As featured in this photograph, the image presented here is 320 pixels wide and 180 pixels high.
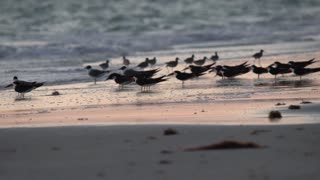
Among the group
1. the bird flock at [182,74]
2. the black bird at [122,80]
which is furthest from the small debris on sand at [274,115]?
the black bird at [122,80]

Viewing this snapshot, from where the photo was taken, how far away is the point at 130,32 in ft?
141

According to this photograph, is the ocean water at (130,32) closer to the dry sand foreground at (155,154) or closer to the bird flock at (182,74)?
the bird flock at (182,74)

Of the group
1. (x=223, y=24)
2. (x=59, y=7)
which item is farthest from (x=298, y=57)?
(x=59, y=7)

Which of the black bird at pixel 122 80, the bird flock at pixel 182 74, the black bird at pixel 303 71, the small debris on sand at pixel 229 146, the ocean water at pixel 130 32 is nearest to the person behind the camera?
the small debris on sand at pixel 229 146

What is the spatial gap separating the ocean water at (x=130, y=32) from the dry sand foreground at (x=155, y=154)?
31.5 ft

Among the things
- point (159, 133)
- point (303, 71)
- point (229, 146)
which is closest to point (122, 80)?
point (303, 71)

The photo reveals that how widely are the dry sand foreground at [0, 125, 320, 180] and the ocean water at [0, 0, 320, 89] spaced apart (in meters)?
9.59

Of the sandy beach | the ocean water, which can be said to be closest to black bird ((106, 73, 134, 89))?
the sandy beach

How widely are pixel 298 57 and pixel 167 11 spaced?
3905 centimetres

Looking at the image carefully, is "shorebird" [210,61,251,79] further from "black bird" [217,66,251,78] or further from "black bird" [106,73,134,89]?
"black bird" [106,73,134,89]

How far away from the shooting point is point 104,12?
199 ft

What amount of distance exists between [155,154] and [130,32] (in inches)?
1346

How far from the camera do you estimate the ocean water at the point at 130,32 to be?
2732cm

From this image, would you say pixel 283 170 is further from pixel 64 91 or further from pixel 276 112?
pixel 64 91
